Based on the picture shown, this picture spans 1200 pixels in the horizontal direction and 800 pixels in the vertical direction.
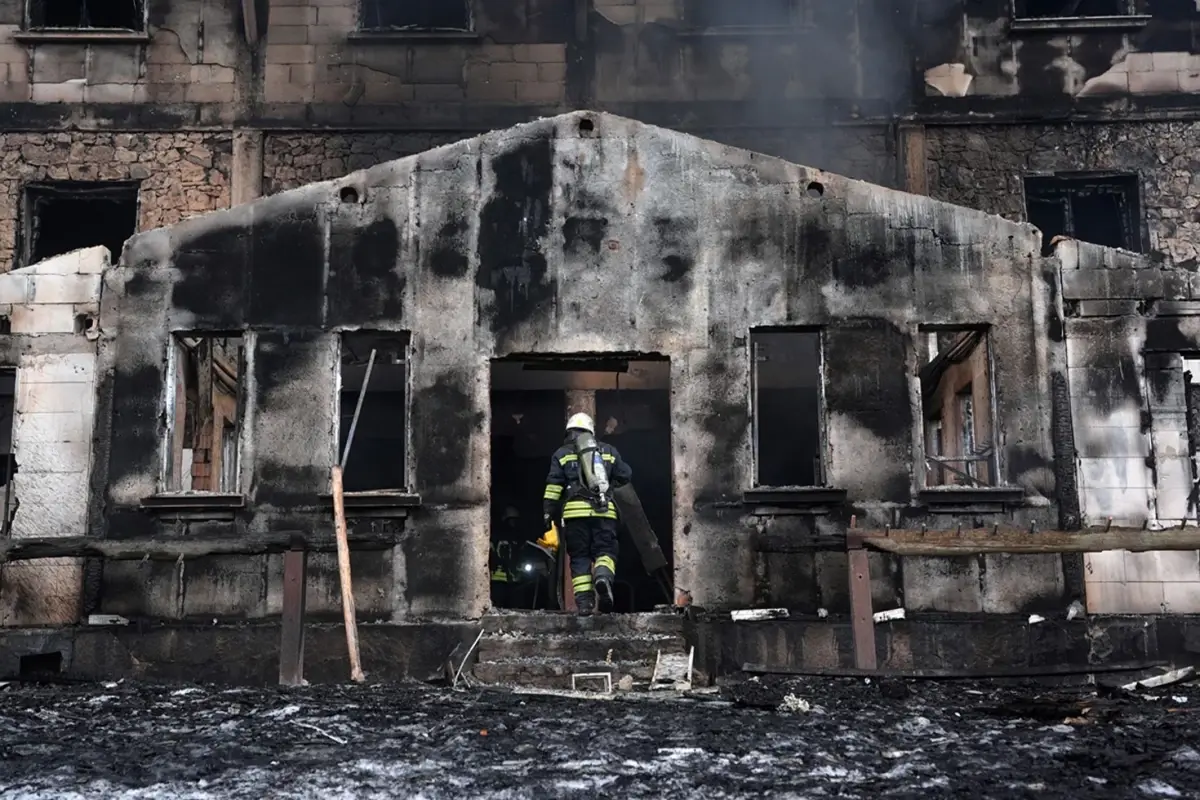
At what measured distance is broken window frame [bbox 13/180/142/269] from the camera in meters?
17.9

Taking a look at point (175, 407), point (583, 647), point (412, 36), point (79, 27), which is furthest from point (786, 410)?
point (79, 27)

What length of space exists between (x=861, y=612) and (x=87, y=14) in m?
13.5

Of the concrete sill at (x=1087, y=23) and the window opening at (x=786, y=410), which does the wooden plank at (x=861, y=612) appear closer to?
the window opening at (x=786, y=410)

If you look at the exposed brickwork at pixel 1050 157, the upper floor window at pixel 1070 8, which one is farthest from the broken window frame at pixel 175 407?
the upper floor window at pixel 1070 8

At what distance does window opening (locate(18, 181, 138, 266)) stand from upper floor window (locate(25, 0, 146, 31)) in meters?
2.16

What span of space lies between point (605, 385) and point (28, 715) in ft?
28.5

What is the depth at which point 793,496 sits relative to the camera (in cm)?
1223

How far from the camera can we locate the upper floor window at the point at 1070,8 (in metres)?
18.2

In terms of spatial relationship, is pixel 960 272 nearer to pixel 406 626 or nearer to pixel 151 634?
pixel 406 626

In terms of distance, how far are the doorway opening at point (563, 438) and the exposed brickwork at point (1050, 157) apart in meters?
4.72

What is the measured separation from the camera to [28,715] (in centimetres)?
965

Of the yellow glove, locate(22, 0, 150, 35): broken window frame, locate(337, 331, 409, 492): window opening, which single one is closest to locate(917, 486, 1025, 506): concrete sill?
the yellow glove

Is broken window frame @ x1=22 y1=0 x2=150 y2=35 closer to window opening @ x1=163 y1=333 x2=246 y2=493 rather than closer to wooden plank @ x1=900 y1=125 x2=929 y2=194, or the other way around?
window opening @ x1=163 y1=333 x2=246 y2=493

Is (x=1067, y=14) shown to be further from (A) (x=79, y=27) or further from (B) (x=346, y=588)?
(A) (x=79, y=27)
